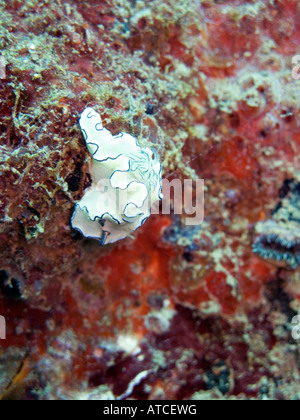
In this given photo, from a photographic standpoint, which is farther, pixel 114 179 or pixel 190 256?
pixel 190 256

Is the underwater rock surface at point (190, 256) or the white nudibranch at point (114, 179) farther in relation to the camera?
the underwater rock surface at point (190, 256)

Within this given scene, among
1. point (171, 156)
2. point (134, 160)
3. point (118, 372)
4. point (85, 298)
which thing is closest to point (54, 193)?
point (134, 160)

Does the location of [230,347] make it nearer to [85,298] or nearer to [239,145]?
[85,298]

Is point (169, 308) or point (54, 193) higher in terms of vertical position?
point (54, 193)

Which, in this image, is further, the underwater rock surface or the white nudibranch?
the underwater rock surface

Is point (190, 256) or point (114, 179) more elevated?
point (114, 179)
